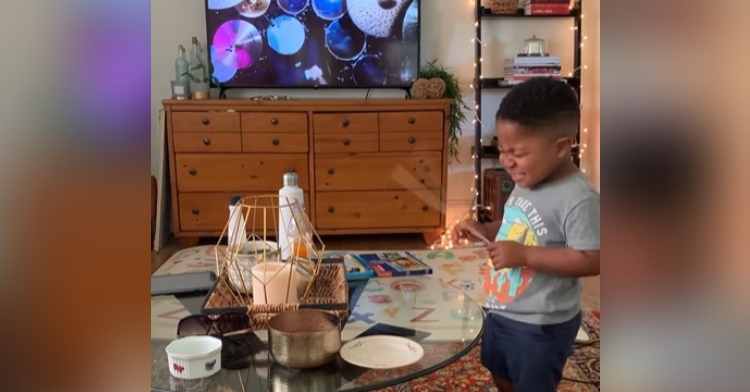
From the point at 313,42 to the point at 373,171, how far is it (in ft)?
2.68

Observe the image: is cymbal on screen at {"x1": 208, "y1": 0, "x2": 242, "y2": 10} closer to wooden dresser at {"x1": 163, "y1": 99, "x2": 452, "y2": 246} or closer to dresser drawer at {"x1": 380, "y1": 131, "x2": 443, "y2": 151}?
wooden dresser at {"x1": 163, "y1": 99, "x2": 452, "y2": 246}

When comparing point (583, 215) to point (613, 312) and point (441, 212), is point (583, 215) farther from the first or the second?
point (441, 212)

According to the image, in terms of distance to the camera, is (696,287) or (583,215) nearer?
(696,287)

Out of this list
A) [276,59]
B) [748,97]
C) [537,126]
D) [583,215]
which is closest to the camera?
[748,97]

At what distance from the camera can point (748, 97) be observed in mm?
196

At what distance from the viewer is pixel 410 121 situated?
130 inches

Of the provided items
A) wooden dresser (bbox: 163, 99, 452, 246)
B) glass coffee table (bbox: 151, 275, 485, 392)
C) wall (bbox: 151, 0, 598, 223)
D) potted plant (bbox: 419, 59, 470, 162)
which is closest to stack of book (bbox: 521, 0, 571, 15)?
wall (bbox: 151, 0, 598, 223)

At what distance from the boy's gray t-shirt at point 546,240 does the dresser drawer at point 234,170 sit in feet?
6.84

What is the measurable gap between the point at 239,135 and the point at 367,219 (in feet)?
2.54

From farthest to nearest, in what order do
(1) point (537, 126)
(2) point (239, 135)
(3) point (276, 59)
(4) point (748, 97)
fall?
(3) point (276, 59) → (2) point (239, 135) → (1) point (537, 126) → (4) point (748, 97)

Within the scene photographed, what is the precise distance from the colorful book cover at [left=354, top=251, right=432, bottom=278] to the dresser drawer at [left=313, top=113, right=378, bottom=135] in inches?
70.2

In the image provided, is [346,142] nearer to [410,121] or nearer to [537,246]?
[410,121]

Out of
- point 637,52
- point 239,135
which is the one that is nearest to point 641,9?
point 637,52

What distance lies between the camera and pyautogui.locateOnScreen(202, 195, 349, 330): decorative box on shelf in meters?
1.07
